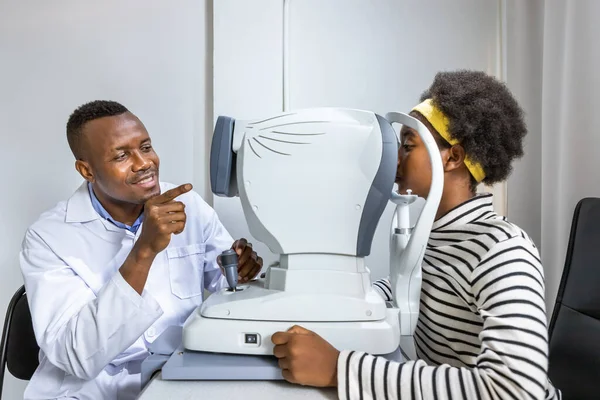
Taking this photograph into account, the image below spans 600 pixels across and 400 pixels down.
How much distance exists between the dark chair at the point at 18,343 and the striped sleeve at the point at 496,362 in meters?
0.92

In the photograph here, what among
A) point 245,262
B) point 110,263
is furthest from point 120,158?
point 245,262

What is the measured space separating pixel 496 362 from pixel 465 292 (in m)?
0.17

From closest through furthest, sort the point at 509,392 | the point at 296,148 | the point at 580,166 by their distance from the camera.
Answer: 1. the point at 509,392
2. the point at 296,148
3. the point at 580,166

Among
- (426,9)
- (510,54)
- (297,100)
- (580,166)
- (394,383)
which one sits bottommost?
(394,383)

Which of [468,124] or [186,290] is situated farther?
[186,290]

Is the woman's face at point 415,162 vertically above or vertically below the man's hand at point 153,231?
above

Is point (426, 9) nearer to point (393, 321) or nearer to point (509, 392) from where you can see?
point (393, 321)

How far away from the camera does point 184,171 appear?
160cm

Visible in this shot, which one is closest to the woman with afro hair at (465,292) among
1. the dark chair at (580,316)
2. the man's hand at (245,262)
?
the dark chair at (580,316)

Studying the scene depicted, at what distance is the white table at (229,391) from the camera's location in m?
0.69

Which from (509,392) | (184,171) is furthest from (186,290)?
(509,392)

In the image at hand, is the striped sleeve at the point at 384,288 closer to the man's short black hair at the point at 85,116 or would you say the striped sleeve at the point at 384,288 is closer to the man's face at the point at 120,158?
the man's face at the point at 120,158

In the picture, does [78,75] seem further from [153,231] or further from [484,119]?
[484,119]

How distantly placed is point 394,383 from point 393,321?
14cm
